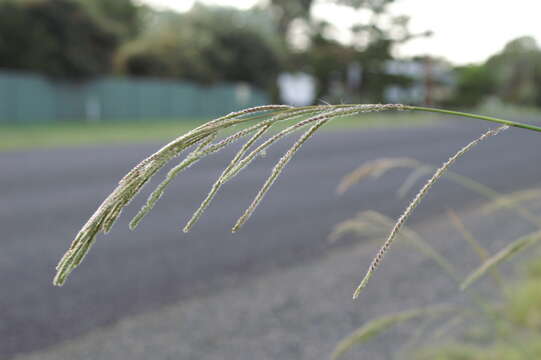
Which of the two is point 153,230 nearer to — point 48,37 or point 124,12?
point 48,37

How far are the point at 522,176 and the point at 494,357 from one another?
7.47 m

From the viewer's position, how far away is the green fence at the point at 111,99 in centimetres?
1934

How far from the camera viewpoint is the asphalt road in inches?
126

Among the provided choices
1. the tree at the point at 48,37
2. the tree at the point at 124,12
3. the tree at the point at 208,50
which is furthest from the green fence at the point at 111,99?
the tree at the point at 124,12

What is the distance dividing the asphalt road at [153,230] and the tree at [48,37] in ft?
33.9

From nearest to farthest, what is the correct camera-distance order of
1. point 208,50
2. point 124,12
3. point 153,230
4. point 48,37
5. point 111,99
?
point 153,230 < point 48,37 < point 111,99 < point 208,50 < point 124,12

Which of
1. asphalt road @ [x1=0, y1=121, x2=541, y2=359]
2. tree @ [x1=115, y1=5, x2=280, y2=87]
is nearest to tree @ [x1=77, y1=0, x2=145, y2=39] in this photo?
tree @ [x1=115, y1=5, x2=280, y2=87]

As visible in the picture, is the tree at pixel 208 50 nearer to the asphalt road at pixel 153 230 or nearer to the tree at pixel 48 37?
the tree at pixel 48 37

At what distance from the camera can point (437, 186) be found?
25.0 feet

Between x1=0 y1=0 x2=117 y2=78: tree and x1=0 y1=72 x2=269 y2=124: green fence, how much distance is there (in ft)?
1.83

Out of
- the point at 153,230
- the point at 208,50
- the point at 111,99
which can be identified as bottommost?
the point at 153,230

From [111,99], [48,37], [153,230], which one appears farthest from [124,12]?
[153,230]

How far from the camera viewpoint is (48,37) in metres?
20.1

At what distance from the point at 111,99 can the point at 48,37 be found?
369cm
